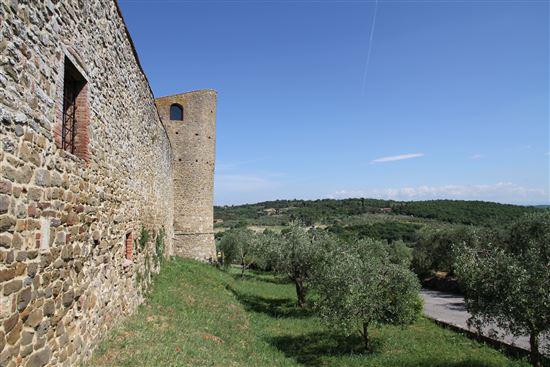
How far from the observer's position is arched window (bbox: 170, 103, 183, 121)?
24359 mm

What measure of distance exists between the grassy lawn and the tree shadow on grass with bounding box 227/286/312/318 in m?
0.06

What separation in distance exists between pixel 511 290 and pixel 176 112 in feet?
67.3

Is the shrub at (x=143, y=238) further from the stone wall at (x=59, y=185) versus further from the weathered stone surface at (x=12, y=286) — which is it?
the weathered stone surface at (x=12, y=286)

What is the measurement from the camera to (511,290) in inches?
408

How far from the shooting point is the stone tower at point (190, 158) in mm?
24234

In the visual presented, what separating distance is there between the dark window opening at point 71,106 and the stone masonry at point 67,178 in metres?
0.02

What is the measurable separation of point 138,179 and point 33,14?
6.60 meters

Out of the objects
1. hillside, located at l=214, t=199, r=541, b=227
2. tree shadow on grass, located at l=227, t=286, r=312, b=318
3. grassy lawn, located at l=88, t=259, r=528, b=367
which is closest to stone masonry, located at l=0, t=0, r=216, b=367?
grassy lawn, located at l=88, t=259, r=528, b=367

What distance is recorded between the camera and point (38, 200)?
13.3 ft

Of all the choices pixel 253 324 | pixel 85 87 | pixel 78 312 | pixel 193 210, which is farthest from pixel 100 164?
pixel 193 210

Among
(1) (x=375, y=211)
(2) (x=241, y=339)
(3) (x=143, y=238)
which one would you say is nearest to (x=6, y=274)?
(3) (x=143, y=238)

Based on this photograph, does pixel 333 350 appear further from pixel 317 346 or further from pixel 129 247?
pixel 129 247

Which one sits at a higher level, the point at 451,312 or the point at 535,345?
the point at 535,345

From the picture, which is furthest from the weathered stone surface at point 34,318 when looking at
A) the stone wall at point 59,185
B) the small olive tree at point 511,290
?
the small olive tree at point 511,290
